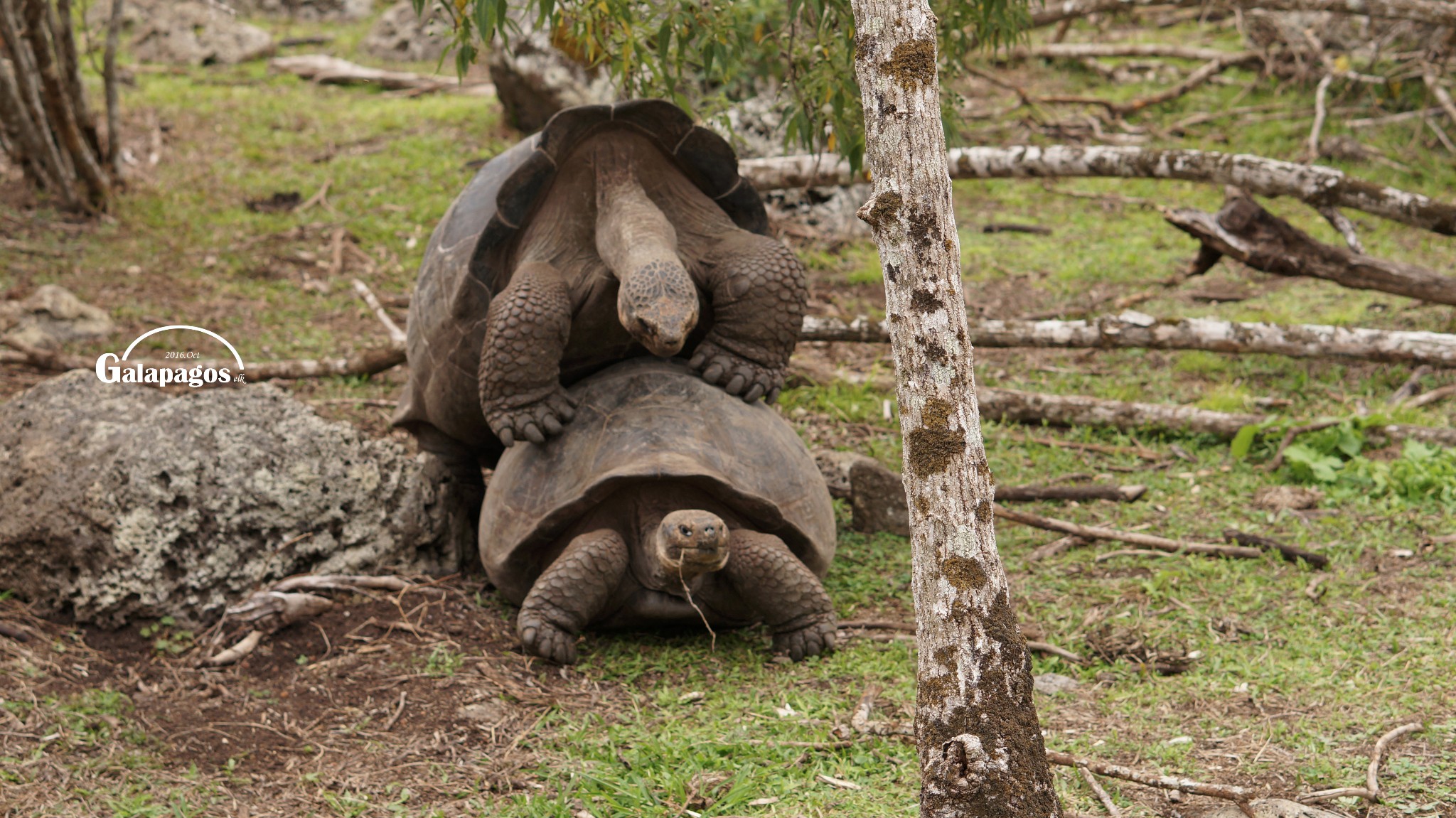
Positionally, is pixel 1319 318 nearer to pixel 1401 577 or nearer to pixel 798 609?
pixel 1401 577

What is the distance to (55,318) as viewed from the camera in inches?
229

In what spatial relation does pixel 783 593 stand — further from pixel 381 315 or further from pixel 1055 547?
pixel 381 315

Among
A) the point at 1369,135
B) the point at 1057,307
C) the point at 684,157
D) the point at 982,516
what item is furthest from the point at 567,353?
the point at 1369,135

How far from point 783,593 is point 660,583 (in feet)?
1.15

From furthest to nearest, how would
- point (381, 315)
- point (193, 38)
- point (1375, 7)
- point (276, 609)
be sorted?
point (193, 38)
point (381, 315)
point (1375, 7)
point (276, 609)

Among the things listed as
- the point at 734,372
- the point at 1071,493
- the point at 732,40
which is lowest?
the point at 1071,493

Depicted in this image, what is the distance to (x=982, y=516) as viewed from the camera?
2.18 metres

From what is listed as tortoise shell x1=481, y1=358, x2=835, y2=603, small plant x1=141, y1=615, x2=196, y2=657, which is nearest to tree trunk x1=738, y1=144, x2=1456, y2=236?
tortoise shell x1=481, y1=358, x2=835, y2=603

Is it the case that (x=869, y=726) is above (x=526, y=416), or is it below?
below

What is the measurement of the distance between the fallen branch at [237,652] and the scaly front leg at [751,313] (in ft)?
4.95

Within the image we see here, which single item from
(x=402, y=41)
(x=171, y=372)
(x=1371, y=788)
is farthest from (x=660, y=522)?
(x=402, y=41)

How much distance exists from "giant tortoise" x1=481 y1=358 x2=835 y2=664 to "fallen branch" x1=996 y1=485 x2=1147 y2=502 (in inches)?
43.9

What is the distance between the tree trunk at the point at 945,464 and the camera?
7.10ft

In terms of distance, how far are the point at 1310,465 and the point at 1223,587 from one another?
110 centimetres
